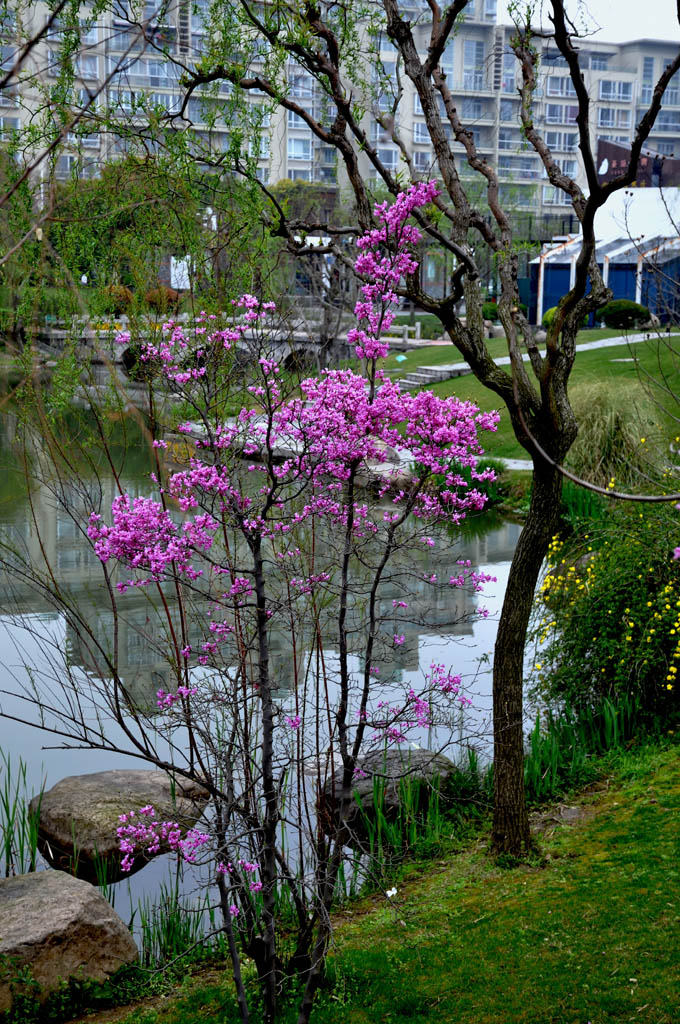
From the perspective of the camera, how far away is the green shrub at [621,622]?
7340 millimetres

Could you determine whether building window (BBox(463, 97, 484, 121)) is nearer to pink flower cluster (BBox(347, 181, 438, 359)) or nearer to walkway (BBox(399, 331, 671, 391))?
walkway (BBox(399, 331, 671, 391))

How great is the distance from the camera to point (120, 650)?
9.38 metres

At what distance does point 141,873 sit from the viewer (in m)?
6.66

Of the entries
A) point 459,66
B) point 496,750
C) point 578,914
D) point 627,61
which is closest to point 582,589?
point 496,750

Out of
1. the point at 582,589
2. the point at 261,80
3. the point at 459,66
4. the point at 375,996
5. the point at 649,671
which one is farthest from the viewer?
the point at 459,66

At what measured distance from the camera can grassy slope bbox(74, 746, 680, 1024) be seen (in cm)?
425

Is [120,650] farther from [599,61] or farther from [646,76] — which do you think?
[599,61]

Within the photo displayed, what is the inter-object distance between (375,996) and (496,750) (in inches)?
63.9

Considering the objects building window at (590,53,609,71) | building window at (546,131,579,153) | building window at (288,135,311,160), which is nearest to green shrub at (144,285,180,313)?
building window at (288,135,311,160)

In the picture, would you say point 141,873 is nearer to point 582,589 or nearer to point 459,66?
point 582,589

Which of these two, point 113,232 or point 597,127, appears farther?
point 597,127

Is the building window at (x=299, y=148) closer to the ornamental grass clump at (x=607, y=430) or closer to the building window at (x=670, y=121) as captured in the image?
the building window at (x=670, y=121)

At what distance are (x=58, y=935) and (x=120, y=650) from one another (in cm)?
458

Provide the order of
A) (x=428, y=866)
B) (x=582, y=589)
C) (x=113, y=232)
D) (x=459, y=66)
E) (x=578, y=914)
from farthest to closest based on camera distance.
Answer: (x=459, y=66) < (x=582, y=589) < (x=113, y=232) < (x=428, y=866) < (x=578, y=914)
